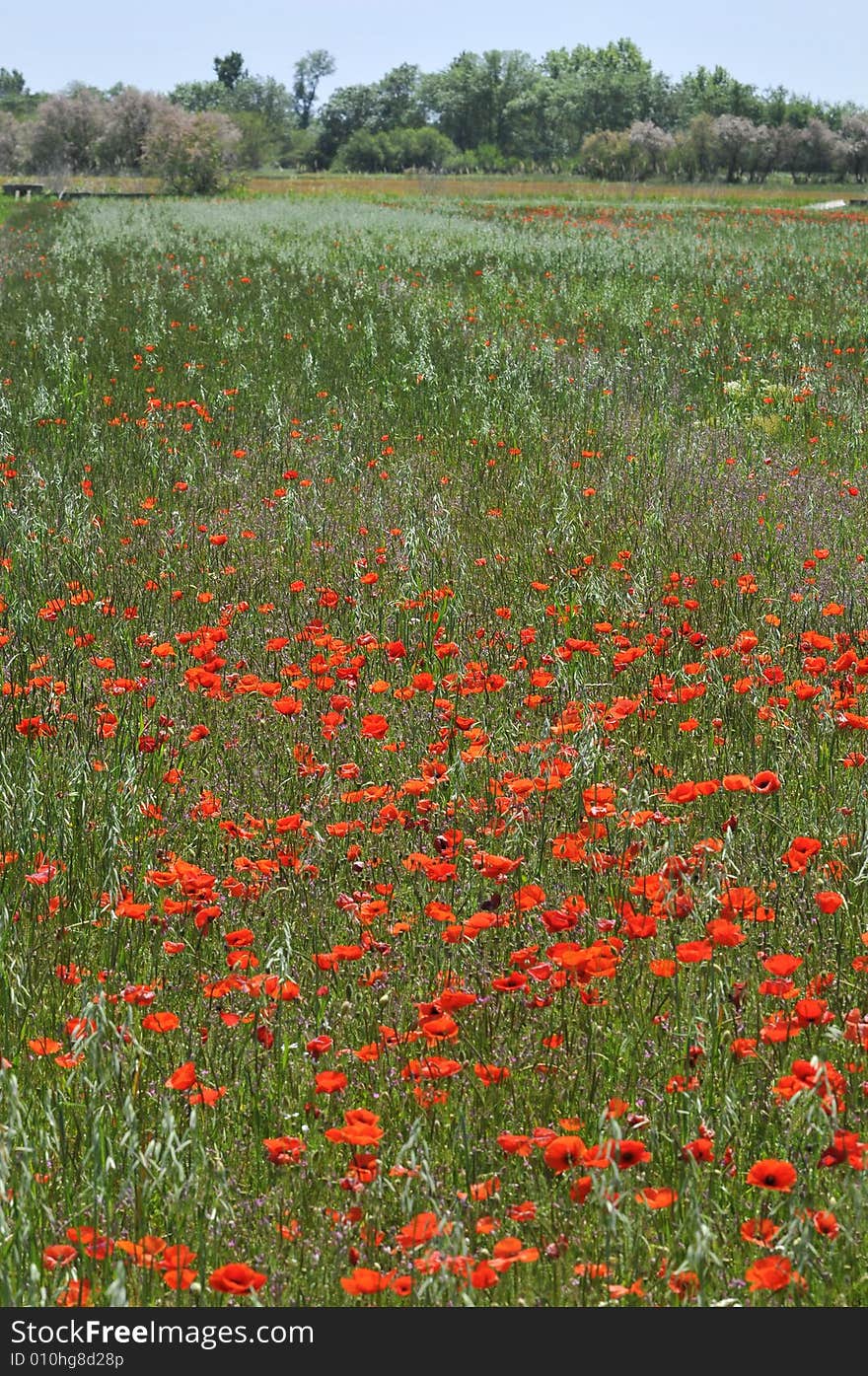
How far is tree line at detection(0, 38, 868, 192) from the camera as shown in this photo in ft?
258

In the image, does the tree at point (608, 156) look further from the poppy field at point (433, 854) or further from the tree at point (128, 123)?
the poppy field at point (433, 854)

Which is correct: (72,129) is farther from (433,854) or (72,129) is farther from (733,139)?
(433,854)

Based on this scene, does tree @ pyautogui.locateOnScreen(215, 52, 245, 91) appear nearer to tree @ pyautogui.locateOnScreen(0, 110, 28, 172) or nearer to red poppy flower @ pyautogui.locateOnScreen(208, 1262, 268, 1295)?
tree @ pyautogui.locateOnScreen(0, 110, 28, 172)

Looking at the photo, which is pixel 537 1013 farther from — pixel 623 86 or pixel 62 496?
pixel 623 86

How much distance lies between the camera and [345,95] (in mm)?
133375

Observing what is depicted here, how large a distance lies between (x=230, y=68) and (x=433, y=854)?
175 metres

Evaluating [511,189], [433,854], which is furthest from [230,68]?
[433,854]

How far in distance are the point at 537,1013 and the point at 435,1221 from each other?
0.87m

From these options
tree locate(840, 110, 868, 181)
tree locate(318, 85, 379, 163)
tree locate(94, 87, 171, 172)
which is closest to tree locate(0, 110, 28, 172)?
tree locate(94, 87, 171, 172)

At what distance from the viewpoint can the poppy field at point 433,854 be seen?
2070 mm

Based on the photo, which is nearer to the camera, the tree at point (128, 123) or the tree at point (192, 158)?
the tree at point (192, 158)

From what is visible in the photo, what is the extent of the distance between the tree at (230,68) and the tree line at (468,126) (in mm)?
177

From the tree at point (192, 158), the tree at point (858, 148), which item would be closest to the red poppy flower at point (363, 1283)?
the tree at point (192, 158)

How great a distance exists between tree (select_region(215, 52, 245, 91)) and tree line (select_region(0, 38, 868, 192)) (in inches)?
7.0
